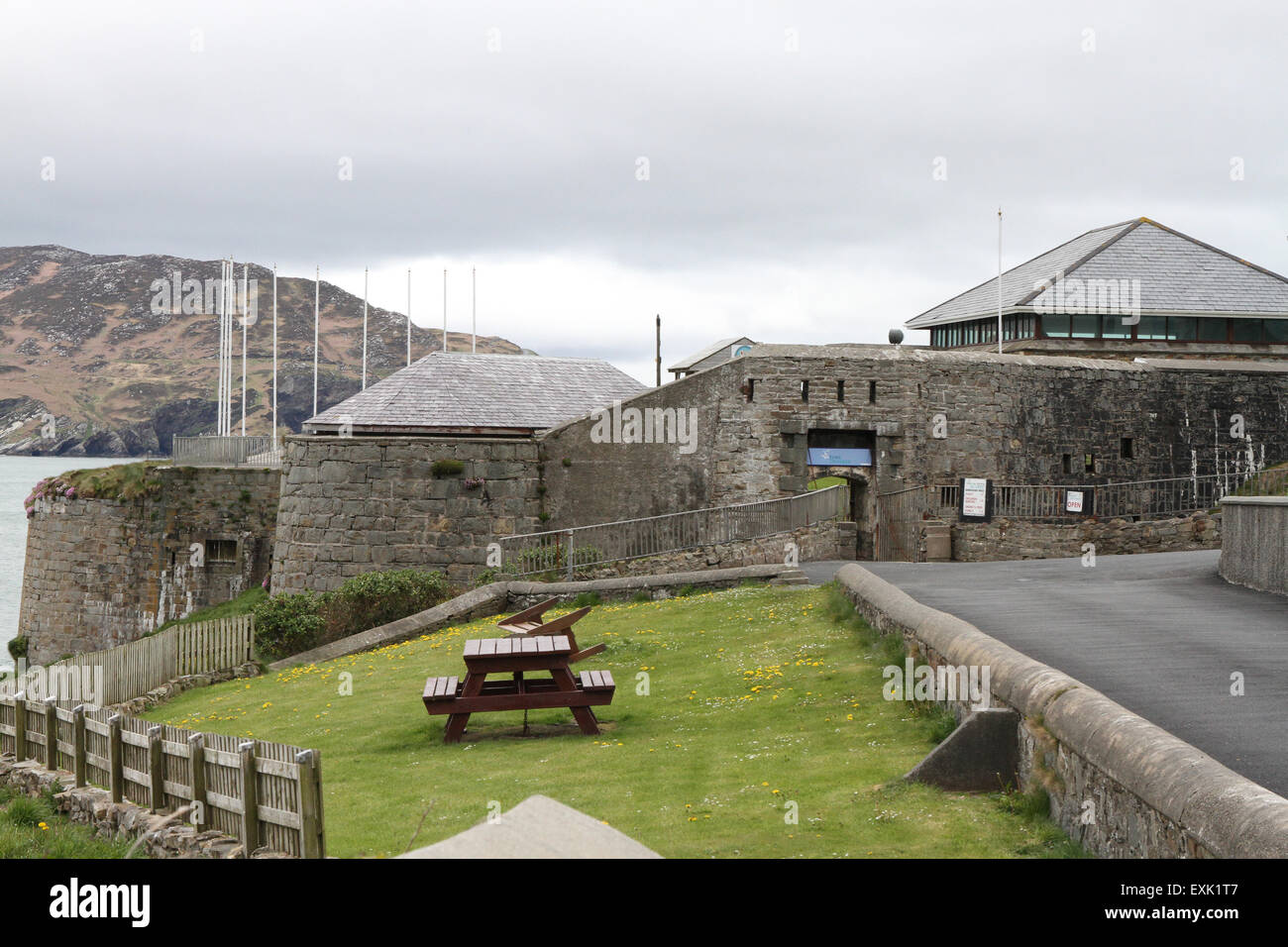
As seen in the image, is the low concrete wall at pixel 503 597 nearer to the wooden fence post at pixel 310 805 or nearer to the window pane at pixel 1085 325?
the wooden fence post at pixel 310 805

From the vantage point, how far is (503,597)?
78.1ft

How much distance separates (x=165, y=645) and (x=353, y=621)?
4.92m

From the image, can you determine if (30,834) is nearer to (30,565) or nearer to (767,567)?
(767,567)

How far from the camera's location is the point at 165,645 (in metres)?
20.6

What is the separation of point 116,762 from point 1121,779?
863 cm

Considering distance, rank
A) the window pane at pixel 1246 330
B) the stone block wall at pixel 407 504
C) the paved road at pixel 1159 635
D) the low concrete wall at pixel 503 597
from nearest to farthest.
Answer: the paved road at pixel 1159 635, the low concrete wall at pixel 503 597, the stone block wall at pixel 407 504, the window pane at pixel 1246 330

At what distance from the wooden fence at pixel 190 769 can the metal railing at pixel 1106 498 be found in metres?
20.8

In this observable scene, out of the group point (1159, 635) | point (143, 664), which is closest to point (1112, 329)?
point (1159, 635)

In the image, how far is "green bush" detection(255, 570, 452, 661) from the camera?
23.7 meters

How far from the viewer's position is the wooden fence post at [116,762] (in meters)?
11.1

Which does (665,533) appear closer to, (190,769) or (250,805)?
(190,769)

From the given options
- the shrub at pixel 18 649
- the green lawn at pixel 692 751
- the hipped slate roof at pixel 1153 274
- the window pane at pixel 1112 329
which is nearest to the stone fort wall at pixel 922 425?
the window pane at pixel 1112 329

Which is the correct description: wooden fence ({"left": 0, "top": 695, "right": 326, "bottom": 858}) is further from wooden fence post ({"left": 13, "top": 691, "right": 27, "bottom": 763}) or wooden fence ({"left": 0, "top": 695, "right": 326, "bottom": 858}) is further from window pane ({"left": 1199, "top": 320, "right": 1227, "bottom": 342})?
window pane ({"left": 1199, "top": 320, "right": 1227, "bottom": 342})
